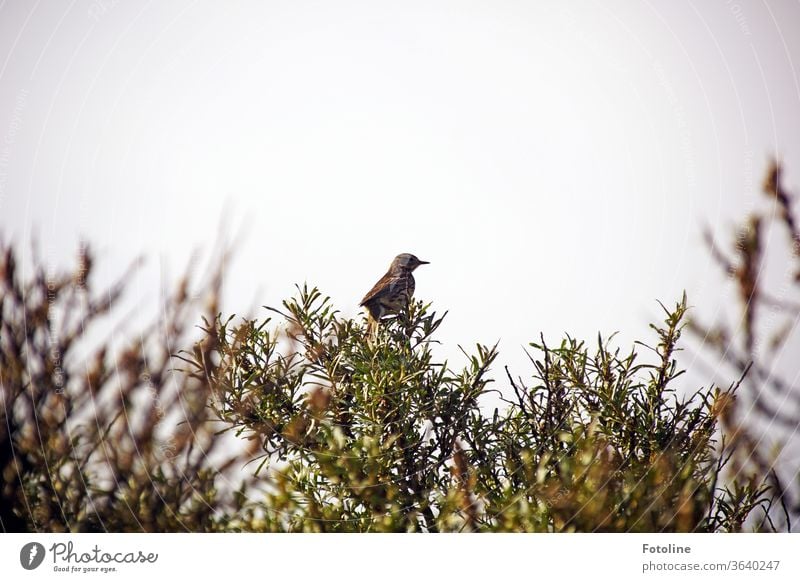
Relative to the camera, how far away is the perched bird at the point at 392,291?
205 centimetres

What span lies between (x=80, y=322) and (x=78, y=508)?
426mm

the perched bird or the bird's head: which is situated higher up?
the bird's head

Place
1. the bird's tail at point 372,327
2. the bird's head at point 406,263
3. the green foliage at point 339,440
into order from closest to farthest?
the green foliage at point 339,440 → the bird's tail at point 372,327 → the bird's head at point 406,263

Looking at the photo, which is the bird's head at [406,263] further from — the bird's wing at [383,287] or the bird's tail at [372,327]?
the bird's tail at [372,327]

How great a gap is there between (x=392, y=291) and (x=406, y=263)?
12cm

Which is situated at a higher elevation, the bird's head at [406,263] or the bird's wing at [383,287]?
the bird's head at [406,263]

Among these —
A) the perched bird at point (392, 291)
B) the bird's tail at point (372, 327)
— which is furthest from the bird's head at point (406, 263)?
the bird's tail at point (372, 327)

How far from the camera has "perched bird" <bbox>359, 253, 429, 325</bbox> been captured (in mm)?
2055

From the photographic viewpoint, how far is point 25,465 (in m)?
1.51

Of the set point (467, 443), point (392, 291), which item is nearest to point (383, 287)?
point (392, 291)

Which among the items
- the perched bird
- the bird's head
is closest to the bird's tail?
the perched bird

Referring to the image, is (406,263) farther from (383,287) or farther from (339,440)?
(339,440)

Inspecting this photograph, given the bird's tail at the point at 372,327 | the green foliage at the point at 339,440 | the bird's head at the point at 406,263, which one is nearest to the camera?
the green foliage at the point at 339,440

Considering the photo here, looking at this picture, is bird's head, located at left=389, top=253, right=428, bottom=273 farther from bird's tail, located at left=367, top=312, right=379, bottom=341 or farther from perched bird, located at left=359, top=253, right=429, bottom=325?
bird's tail, located at left=367, top=312, right=379, bottom=341
